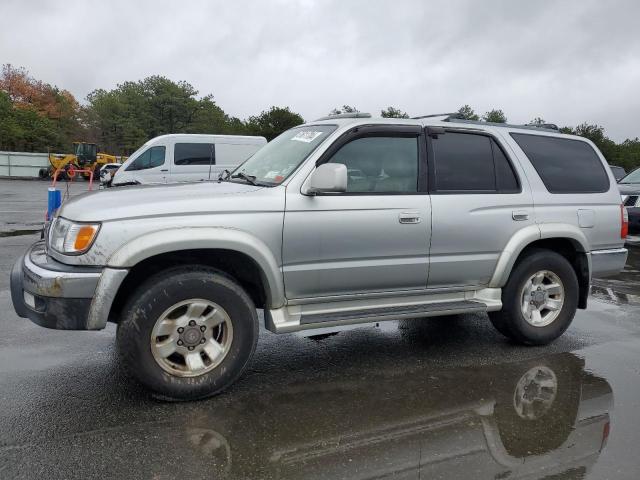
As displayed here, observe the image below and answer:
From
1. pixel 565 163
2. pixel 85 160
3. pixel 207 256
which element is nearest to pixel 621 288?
pixel 565 163

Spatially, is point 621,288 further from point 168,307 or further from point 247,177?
point 168,307

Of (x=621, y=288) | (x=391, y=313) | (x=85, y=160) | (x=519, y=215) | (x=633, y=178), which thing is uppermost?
(x=85, y=160)

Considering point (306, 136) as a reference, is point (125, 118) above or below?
above

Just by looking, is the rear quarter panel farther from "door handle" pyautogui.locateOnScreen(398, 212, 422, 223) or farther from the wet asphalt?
"door handle" pyautogui.locateOnScreen(398, 212, 422, 223)

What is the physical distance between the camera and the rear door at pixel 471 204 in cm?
430

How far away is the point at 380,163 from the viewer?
4242 mm

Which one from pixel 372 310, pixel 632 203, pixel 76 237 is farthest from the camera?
pixel 632 203

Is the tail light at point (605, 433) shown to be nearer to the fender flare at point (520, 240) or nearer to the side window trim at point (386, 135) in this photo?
the fender flare at point (520, 240)

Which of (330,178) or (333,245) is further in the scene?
(333,245)

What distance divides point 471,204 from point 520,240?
556 millimetres

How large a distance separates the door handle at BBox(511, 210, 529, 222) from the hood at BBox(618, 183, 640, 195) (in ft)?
26.9

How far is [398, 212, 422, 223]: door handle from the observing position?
4.08 m

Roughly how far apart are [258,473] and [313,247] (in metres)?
1.55

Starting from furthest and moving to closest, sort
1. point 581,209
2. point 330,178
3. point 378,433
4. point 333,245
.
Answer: point 581,209, point 333,245, point 330,178, point 378,433
